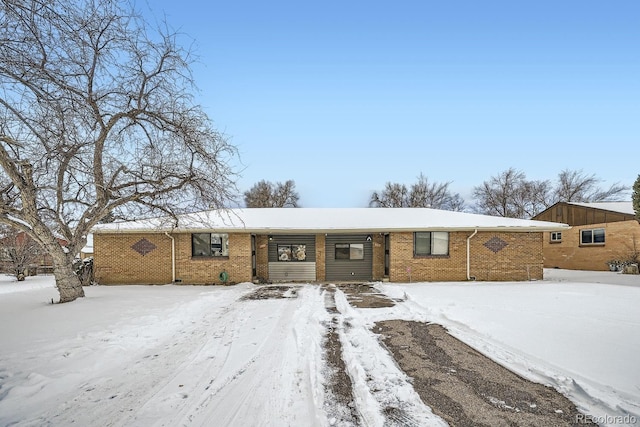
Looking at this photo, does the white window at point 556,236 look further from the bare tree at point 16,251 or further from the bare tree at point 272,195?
the bare tree at point 16,251

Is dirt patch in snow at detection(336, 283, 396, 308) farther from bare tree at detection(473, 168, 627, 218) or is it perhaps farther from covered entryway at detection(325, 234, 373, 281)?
bare tree at detection(473, 168, 627, 218)

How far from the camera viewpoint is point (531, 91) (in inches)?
504

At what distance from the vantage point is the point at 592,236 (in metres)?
17.1

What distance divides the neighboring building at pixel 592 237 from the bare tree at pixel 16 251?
106 ft

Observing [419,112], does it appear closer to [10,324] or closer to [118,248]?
[118,248]

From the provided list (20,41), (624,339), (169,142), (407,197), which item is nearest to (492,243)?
(624,339)

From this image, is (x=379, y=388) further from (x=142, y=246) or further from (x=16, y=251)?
(x=16, y=251)

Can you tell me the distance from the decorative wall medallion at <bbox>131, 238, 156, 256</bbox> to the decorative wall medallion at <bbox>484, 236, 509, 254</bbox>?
44.8 feet

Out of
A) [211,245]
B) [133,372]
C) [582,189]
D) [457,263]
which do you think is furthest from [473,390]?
[582,189]

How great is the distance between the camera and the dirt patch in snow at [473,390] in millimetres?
2615

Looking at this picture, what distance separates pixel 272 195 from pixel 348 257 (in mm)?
25736

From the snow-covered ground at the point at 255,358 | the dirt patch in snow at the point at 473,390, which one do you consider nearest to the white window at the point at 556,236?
the snow-covered ground at the point at 255,358

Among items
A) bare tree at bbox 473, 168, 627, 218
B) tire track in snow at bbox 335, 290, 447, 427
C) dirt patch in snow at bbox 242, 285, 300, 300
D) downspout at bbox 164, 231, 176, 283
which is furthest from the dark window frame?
bare tree at bbox 473, 168, 627, 218

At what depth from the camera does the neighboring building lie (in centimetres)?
1546
